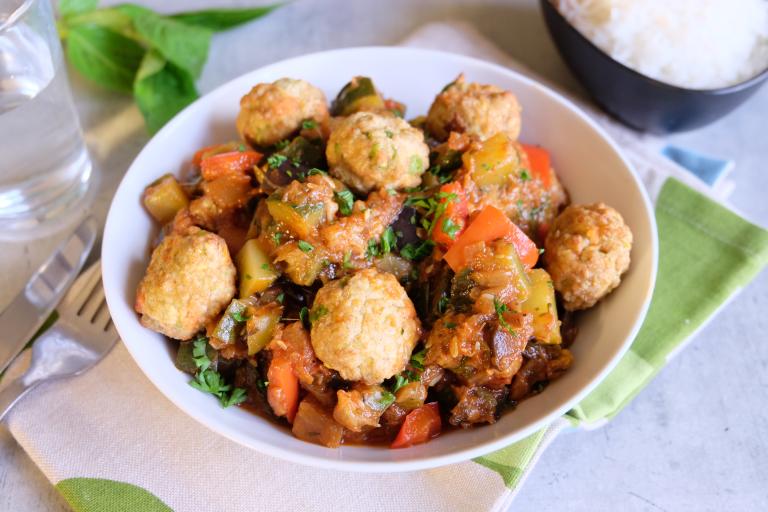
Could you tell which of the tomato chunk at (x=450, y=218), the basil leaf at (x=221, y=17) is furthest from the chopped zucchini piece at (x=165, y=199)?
the basil leaf at (x=221, y=17)

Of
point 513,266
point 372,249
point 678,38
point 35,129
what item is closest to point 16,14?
point 35,129

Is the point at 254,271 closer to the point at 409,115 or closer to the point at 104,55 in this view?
the point at 409,115

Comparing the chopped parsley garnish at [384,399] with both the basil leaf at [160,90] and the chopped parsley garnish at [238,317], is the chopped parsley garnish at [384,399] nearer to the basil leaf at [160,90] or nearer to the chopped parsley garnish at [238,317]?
the chopped parsley garnish at [238,317]

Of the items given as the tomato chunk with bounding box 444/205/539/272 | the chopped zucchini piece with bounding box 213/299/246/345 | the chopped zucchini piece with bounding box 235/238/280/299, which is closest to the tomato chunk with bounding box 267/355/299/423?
the chopped zucchini piece with bounding box 213/299/246/345

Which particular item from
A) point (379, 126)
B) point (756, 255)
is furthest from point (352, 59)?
point (756, 255)

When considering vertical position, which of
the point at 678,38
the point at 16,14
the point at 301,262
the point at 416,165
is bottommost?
the point at 678,38
